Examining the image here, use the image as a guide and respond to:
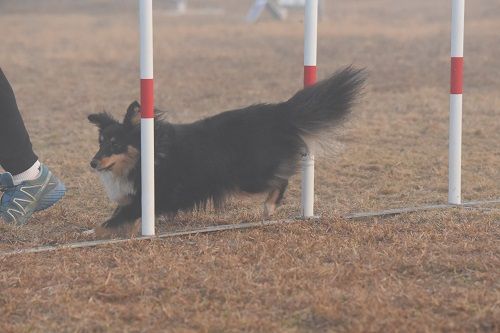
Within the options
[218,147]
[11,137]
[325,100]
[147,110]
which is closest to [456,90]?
[325,100]

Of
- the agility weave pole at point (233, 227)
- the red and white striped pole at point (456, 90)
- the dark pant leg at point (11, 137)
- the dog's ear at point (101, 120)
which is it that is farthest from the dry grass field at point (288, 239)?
the dog's ear at point (101, 120)

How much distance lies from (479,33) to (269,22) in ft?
22.2

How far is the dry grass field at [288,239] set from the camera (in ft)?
9.98

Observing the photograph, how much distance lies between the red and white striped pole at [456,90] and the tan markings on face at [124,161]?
72.7 inches

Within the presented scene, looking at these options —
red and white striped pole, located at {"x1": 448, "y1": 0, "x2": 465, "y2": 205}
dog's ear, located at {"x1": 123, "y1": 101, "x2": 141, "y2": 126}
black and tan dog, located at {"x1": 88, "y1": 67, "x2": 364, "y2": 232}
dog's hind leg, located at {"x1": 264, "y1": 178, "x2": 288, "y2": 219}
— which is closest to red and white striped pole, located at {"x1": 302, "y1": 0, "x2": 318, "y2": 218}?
black and tan dog, located at {"x1": 88, "y1": 67, "x2": 364, "y2": 232}

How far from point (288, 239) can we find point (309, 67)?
3.40 ft

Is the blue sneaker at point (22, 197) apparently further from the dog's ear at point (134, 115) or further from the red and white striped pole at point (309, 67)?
the red and white striped pole at point (309, 67)

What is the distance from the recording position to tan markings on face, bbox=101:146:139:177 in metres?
4.50

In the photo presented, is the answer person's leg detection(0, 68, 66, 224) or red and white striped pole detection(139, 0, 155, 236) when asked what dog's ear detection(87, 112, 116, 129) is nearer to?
person's leg detection(0, 68, 66, 224)

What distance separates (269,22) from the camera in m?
22.8

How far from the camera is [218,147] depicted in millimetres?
4566

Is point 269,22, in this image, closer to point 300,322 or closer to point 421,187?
point 421,187

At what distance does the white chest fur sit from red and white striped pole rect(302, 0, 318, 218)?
96cm

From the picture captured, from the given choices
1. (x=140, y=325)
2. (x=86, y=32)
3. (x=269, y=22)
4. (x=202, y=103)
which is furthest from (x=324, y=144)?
(x=269, y=22)
